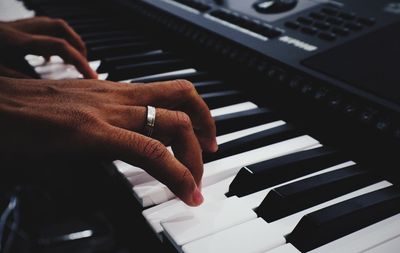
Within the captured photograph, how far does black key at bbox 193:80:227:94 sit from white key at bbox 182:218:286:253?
54cm

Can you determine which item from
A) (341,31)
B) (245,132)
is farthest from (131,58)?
(341,31)

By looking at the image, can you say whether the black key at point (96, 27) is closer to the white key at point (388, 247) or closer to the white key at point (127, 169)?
the white key at point (127, 169)

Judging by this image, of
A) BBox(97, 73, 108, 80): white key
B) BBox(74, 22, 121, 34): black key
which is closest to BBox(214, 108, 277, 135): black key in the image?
BBox(97, 73, 108, 80): white key

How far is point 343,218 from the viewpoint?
26.7 inches

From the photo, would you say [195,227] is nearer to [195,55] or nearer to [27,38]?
[195,55]

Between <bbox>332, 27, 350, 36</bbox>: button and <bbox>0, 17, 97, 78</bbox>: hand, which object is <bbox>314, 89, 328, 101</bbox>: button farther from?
<bbox>0, 17, 97, 78</bbox>: hand

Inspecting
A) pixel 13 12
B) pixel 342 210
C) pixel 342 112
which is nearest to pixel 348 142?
pixel 342 112

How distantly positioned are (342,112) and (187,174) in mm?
340

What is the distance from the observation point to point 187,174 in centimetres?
71

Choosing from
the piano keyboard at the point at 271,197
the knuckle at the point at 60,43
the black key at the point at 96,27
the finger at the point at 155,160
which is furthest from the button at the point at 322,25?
the black key at the point at 96,27

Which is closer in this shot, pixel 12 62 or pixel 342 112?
pixel 342 112

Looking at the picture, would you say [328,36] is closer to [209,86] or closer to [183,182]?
[209,86]

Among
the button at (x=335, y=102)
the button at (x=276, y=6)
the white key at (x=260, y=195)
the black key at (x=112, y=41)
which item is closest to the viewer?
the white key at (x=260, y=195)

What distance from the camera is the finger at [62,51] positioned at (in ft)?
4.05
